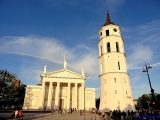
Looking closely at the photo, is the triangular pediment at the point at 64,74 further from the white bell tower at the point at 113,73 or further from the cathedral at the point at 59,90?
the white bell tower at the point at 113,73

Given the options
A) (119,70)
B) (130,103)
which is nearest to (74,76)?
(119,70)

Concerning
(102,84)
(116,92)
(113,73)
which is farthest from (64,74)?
(116,92)

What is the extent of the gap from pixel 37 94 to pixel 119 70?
2534 centimetres

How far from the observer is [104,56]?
35.9 m

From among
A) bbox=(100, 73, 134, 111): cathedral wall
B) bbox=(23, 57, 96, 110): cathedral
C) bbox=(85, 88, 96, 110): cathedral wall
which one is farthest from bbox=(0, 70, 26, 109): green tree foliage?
bbox=(85, 88, 96, 110): cathedral wall

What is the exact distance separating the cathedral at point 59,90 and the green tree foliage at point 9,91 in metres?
4.67

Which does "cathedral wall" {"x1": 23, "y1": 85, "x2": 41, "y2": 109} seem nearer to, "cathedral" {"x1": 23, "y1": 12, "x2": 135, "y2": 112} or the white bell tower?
"cathedral" {"x1": 23, "y1": 12, "x2": 135, "y2": 112}

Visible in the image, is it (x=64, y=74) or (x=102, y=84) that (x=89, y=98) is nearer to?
(x=102, y=84)

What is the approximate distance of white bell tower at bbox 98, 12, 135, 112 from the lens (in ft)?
101

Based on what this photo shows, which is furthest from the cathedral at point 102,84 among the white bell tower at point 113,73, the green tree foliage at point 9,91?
the green tree foliage at point 9,91

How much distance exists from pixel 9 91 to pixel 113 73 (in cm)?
2626

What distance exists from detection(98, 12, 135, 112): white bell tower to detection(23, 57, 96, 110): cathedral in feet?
25.8

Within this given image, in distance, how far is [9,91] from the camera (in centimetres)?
3133

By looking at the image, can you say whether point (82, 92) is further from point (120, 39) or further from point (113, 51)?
point (120, 39)
